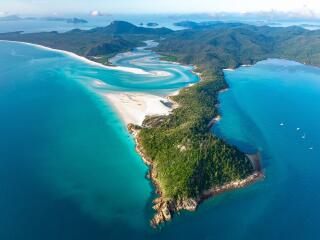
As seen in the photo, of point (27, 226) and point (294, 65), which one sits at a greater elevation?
point (27, 226)

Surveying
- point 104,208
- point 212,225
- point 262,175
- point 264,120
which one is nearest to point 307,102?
point 264,120

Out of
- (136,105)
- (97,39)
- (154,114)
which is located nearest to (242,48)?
(97,39)

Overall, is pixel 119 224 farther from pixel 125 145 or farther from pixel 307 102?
pixel 307 102

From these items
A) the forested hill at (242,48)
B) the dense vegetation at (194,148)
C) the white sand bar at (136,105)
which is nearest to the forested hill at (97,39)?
the forested hill at (242,48)

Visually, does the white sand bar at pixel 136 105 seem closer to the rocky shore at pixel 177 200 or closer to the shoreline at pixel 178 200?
the shoreline at pixel 178 200

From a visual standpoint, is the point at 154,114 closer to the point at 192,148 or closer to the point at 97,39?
the point at 192,148

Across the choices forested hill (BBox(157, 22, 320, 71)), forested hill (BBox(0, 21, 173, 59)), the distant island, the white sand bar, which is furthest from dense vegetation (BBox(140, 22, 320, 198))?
forested hill (BBox(0, 21, 173, 59))
